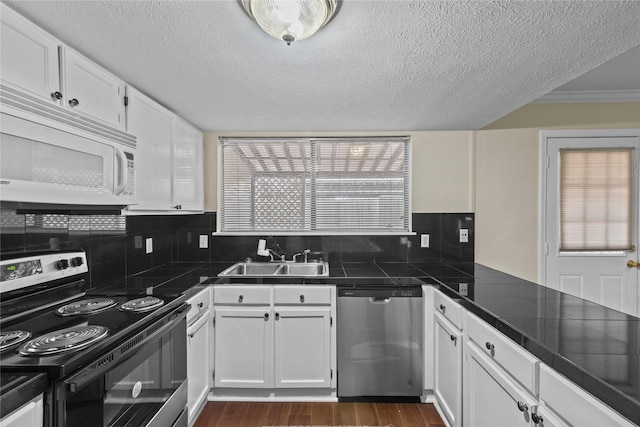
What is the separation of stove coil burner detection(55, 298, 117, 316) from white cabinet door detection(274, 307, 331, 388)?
102 cm

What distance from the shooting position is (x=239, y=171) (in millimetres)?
2887

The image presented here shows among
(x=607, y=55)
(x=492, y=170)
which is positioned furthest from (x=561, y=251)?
(x=607, y=55)

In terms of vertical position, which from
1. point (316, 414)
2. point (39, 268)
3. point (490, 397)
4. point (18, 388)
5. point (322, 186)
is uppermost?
point (322, 186)

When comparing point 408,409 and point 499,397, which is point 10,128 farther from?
point 408,409

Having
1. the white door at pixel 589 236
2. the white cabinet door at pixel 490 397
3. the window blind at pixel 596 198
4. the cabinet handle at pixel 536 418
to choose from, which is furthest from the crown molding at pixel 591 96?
the cabinet handle at pixel 536 418

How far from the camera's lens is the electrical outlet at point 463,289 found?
1.79 meters

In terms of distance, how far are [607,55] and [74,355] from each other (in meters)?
2.54

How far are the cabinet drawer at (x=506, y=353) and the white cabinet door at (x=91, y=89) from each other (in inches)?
81.7

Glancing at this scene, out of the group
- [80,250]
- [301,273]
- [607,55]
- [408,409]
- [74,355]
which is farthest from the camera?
[301,273]

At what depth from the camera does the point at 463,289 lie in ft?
6.18

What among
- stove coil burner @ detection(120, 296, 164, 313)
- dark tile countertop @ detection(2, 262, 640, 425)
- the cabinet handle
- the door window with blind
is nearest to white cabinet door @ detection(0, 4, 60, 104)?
stove coil burner @ detection(120, 296, 164, 313)

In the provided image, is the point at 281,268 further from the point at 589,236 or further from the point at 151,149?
the point at 589,236

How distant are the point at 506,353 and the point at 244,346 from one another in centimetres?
163

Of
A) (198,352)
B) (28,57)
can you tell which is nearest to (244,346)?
(198,352)
